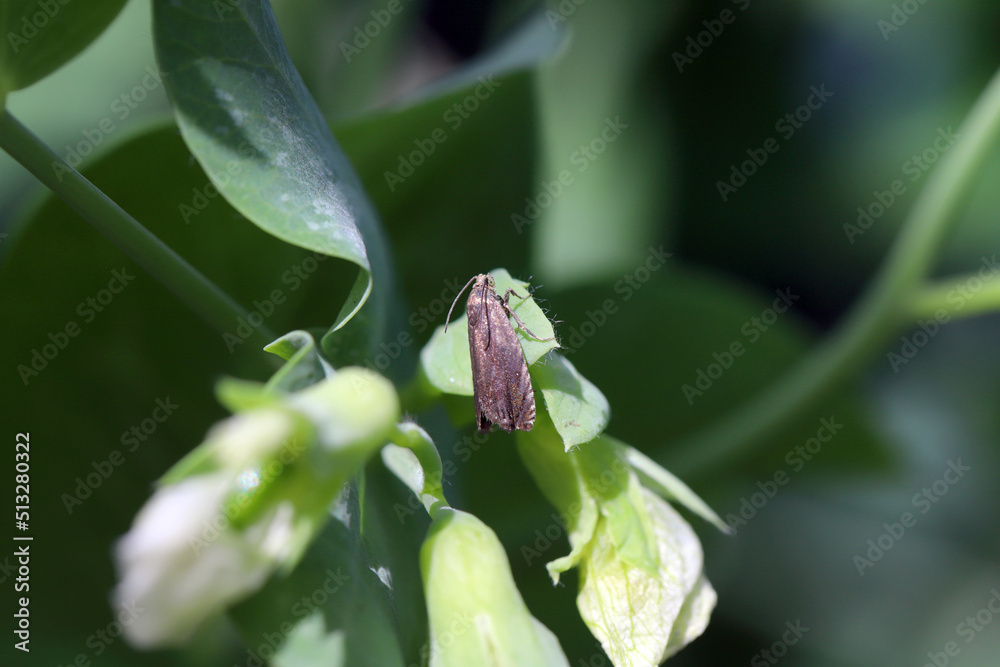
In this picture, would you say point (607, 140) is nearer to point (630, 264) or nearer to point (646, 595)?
point (630, 264)

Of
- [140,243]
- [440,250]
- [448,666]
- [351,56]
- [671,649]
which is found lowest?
[671,649]

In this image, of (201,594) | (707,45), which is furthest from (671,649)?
(707,45)

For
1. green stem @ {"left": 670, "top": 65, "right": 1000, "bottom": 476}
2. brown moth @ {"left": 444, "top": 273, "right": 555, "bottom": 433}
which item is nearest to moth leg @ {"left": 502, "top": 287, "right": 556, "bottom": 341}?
brown moth @ {"left": 444, "top": 273, "right": 555, "bottom": 433}

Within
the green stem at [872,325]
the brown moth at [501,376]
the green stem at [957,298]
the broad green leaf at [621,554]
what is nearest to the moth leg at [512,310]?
the brown moth at [501,376]

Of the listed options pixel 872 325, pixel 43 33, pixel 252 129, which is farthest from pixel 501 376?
pixel 872 325

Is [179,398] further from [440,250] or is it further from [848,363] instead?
[848,363]
